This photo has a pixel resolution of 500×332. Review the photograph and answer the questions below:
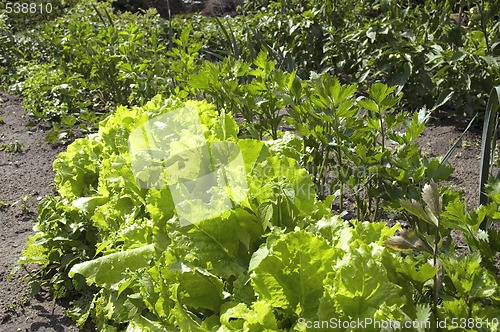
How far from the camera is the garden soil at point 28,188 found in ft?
9.20

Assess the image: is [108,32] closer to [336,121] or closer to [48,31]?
[48,31]

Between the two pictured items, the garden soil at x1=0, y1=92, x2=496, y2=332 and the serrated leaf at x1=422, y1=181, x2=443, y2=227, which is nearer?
the serrated leaf at x1=422, y1=181, x2=443, y2=227

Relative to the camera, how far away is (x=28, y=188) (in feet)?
13.9

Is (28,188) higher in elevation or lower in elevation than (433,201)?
lower

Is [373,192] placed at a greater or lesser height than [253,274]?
lesser

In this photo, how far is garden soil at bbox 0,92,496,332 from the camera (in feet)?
9.20

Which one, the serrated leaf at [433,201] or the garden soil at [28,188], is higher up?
the serrated leaf at [433,201]

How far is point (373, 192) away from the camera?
7.26 ft

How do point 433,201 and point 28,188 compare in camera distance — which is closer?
point 433,201

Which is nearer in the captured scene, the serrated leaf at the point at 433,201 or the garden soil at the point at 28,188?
the serrated leaf at the point at 433,201

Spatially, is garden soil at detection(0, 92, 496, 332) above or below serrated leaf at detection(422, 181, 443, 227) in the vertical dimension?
below

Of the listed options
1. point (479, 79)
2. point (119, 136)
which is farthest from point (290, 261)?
point (479, 79)

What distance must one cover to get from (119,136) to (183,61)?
2.85ft

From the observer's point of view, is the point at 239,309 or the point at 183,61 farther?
the point at 183,61
